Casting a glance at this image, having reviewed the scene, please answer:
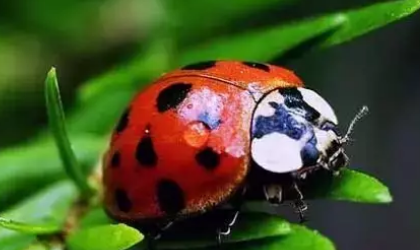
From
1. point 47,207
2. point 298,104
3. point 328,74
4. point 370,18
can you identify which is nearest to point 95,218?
point 47,207

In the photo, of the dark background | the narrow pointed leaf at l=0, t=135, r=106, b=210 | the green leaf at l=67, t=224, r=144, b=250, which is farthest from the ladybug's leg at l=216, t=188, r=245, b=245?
the dark background

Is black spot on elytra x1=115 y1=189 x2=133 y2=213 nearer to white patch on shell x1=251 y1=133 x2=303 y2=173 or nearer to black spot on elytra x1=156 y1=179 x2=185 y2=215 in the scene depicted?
black spot on elytra x1=156 y1=179 x2=185 y2=215

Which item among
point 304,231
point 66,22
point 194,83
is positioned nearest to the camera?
point 304,231

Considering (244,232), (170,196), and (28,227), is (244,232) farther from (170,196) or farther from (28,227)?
(28,227)

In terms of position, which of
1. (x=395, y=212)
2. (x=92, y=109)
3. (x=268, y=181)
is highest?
(x=92, y=109)

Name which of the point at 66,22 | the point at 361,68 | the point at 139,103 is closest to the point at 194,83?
the point at 139,103

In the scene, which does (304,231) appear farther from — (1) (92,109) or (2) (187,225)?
(1) (92,109)

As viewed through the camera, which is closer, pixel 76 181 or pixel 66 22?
pixel 76 181
